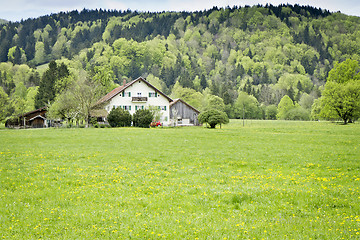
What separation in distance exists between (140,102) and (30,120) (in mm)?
26134

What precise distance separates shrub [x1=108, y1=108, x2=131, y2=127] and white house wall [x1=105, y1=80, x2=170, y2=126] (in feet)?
37.5

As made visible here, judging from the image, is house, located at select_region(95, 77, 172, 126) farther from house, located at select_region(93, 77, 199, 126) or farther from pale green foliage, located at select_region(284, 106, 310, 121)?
pale green foliage, located at select_region(284, 106, 310, 121)

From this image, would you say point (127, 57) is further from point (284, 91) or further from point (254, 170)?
point (254, 170)

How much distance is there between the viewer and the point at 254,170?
51.3 feet

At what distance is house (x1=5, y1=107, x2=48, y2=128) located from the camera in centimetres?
6969

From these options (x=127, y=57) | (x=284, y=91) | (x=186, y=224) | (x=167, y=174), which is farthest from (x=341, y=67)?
(x=127, y=57)

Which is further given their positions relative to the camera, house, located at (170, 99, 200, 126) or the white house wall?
house, located at (170, 99, 200, 126)

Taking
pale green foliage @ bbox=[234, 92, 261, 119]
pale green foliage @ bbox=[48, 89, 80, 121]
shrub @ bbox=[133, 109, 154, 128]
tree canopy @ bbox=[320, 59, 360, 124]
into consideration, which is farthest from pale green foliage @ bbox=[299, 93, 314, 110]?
pale green foliage @ bbox=[48, 89, 80, 121]

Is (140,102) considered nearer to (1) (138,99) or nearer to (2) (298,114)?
(1) (138,99)

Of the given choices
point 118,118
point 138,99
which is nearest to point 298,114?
point 138,99

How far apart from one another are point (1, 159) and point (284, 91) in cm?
17184

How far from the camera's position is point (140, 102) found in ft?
241

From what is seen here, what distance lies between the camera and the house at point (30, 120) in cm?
6969

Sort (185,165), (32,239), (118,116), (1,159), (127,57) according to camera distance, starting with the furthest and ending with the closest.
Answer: (127,57) < (118,116) < (1,159) < (185,165) < (32,239)
